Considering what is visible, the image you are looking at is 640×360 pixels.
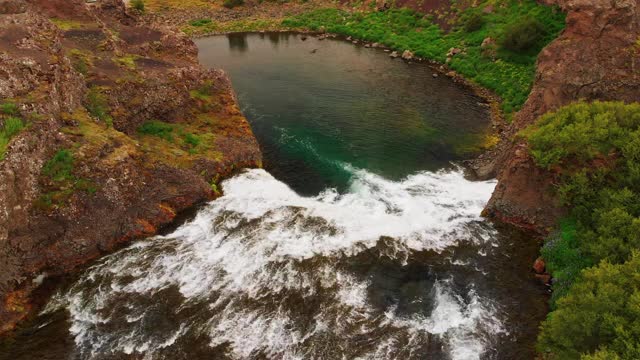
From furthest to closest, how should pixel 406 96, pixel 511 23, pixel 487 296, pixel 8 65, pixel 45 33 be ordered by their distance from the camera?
pixel 511 23 → pixel 406 96 → pixel 45 33 → pixel 8 65 → pixel 487 296

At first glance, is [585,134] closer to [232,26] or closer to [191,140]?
[191,140]

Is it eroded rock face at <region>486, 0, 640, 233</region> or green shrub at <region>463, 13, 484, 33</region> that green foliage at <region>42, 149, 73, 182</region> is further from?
green shrub at <region>463, 13, 484, 33</region>

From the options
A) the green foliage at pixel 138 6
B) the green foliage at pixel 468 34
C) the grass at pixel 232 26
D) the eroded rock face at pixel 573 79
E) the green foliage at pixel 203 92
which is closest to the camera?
the eroded rock face at pixel 573 79

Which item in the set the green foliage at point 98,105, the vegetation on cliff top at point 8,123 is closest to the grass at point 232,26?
the green foliage at point 98,105

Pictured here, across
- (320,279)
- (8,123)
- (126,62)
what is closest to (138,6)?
(126,62)

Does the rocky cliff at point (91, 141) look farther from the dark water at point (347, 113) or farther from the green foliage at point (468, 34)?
the green foliage at point (468, 34)

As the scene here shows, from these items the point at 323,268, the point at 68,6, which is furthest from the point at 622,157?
the point at 68,6

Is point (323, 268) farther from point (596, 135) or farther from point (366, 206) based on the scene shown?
point (596, 135)
